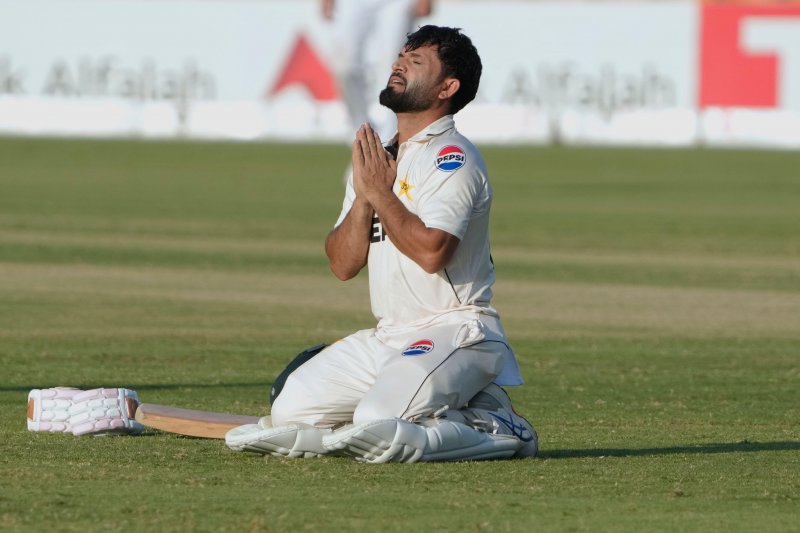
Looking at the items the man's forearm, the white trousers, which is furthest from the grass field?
the man's forearm

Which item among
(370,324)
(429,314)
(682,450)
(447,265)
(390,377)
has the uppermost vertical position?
(447,265)

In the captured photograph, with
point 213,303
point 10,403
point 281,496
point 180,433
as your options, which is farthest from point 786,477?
point 213,303

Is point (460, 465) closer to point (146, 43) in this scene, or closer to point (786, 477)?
point (786, 477)

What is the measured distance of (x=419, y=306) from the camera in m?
6.41

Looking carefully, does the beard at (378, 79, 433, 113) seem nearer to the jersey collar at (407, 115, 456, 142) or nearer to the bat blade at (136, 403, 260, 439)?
the jersey collar at (407, 115, 456, 142)

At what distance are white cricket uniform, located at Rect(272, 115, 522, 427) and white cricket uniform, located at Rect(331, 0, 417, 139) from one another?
10738mm

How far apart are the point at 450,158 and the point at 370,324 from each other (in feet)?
15.5

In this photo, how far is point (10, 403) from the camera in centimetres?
752

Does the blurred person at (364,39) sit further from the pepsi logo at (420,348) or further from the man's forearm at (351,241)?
the pepsi logo at (420,348)

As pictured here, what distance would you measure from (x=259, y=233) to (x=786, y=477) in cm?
1177

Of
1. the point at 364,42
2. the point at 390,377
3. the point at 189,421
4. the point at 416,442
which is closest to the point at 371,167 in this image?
the point at 390,377

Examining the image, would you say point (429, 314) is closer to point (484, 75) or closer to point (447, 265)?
point (447, 265)

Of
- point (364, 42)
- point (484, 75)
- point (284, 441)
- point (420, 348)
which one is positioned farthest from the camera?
point (484, 75)

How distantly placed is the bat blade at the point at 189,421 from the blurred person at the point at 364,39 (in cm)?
1060
